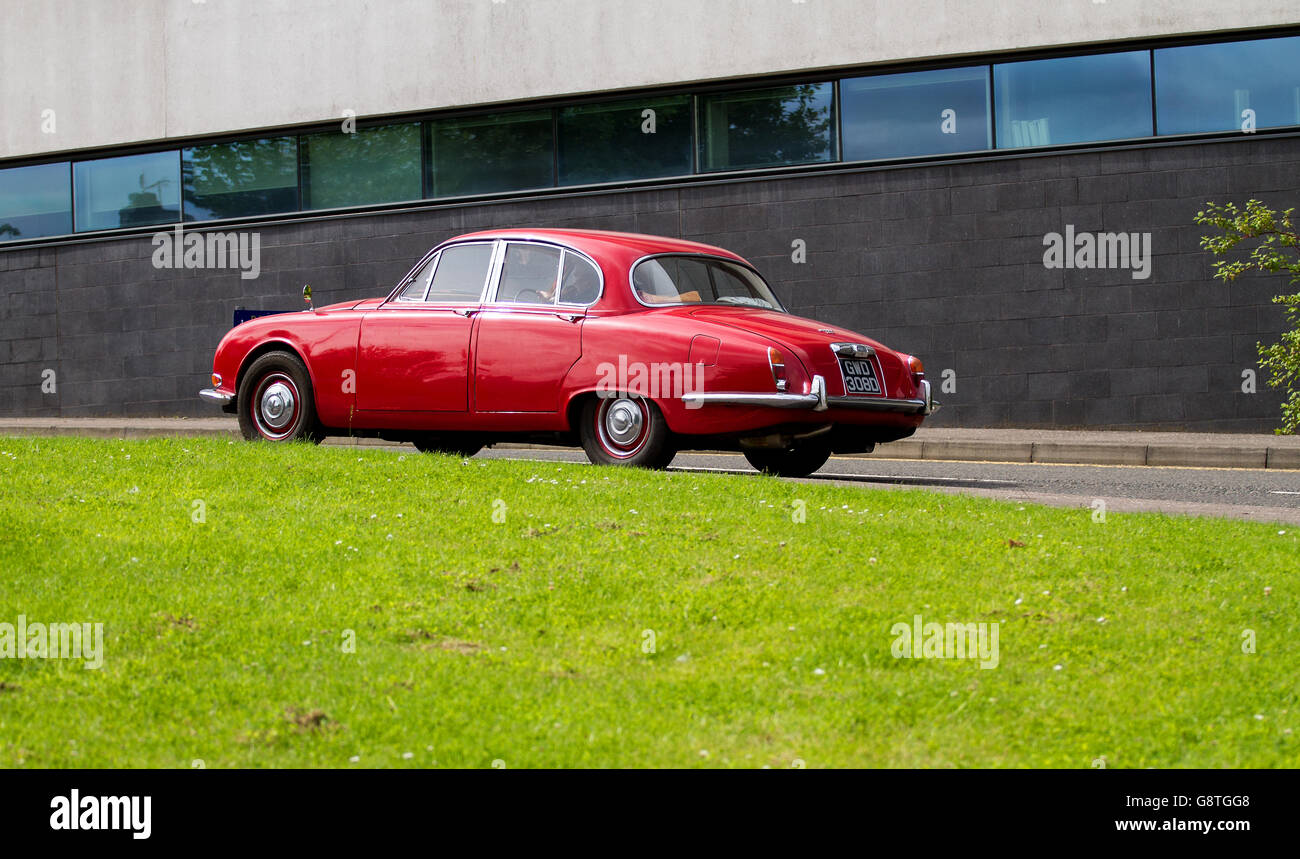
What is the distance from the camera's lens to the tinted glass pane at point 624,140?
18.7 metres

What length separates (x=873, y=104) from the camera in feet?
58.1

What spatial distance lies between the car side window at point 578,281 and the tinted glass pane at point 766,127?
28.8 feet

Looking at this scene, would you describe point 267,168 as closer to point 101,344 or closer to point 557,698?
point 101,344

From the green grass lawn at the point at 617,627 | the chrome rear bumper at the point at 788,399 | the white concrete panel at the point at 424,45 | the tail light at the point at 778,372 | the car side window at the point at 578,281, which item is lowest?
the green grass lawn at the point at 617,627

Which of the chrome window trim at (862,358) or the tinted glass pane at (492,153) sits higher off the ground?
the tinted glass pane at (492,153)

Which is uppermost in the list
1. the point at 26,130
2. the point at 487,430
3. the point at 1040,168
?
the point at 26,130

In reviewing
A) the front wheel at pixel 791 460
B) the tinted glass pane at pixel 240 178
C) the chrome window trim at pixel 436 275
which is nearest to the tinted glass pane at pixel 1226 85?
the front wheel at pixel 791 460

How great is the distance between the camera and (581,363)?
9430mm

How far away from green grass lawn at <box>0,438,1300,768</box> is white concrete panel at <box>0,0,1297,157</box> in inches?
424

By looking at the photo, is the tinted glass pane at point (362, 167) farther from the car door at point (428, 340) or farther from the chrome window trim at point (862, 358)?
the chrome window trim at point (862, 358)

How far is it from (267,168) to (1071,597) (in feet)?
58.4

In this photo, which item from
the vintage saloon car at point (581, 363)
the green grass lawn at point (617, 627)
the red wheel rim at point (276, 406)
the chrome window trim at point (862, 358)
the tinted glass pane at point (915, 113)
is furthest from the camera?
the tinted glass pane at point (915, 113)

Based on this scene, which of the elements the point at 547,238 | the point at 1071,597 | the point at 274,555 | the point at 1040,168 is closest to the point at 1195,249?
the point at 1040,168

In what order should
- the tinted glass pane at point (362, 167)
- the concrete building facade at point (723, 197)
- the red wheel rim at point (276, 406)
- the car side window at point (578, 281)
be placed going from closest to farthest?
1. the car side window at point (578, 281)
2. the red wheel rim at point (276, 406)
3. the concrete building facade at point (723, 197)
4. the tinted glass pane at point (362, 167)
